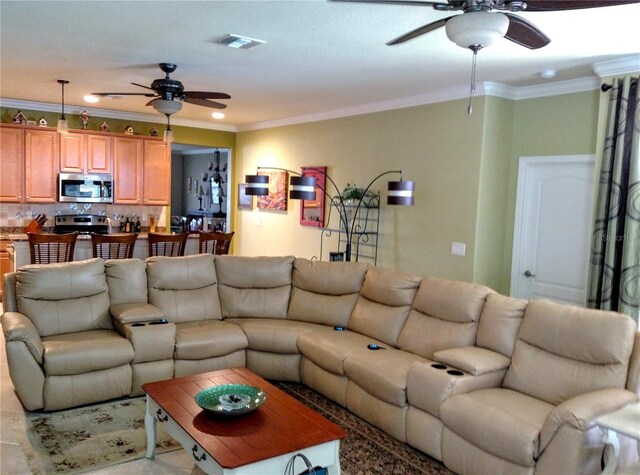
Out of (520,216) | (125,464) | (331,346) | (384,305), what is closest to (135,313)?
(125,464)

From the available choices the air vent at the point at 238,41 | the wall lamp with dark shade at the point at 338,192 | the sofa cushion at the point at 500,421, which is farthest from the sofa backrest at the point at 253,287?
the sofa cushion at the point at 500,421

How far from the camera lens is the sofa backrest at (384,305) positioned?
14.1ft

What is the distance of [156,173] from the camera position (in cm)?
821

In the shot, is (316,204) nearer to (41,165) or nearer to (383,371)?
(41,165)

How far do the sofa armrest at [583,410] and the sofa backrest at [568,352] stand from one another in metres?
0.17

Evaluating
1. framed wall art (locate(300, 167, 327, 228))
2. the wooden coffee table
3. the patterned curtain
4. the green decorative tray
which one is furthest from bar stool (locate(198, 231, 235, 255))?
the patterned curtain

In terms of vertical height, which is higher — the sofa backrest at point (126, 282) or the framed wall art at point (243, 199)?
the framed wall art at point (243, 199)

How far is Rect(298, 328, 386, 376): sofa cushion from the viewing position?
403 cm

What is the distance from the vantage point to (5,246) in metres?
6.94

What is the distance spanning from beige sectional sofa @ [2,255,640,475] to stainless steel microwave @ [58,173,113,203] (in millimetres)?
3529

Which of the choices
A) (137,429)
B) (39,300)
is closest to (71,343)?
(39,300)

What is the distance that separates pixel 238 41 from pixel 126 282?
2.25 m

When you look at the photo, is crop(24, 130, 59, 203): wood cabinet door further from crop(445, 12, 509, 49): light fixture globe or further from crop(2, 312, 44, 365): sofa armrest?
crop(445, 12, 509, 49): light fixture globe

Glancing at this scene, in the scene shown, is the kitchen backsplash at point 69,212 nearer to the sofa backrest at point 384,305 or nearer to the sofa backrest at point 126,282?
the sofa backrest at point 126,282
